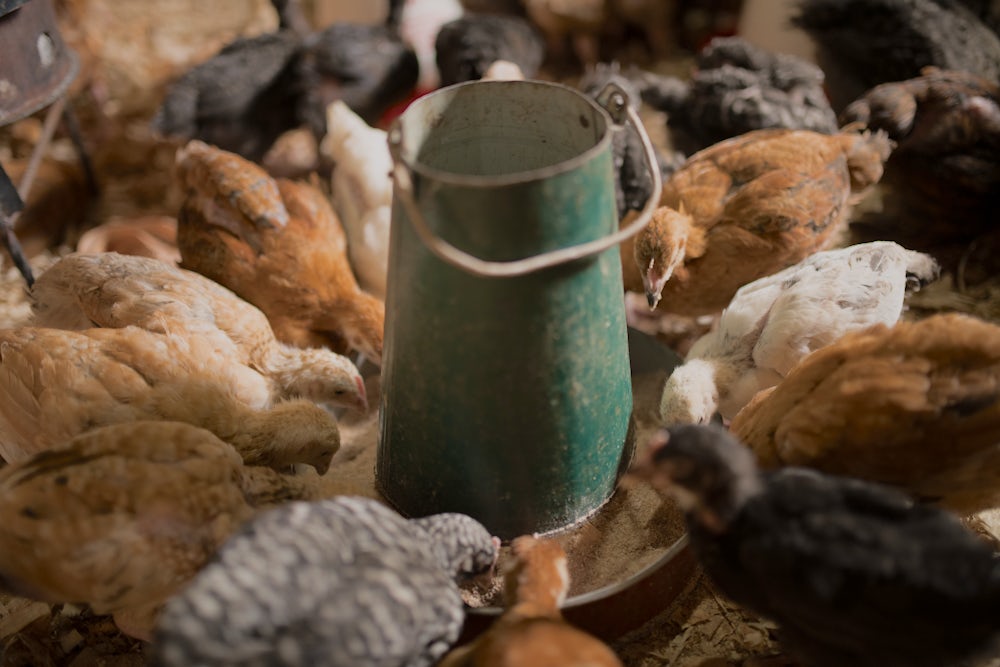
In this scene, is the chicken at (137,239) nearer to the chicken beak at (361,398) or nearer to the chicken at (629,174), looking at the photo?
the chicken beak at (361,398)

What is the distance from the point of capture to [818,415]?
1.80 metres

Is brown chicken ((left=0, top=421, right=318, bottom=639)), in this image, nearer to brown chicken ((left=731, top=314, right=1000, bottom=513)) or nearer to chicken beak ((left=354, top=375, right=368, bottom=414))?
chicken beak ((left=354, top=375, right=368, bottom=414))

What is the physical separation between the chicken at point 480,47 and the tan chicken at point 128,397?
6.99 ft

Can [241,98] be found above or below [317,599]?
below

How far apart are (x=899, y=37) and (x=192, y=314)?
3083 millimetres

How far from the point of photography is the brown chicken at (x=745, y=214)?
267 cm

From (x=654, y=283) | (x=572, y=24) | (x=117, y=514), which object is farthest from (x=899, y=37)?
(x=117, y=514)

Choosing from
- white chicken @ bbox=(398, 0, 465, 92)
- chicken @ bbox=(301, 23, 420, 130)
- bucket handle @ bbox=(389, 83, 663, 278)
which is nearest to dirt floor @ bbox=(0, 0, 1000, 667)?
Answer: bucket handle @ bbox=(389, 83, 663, 278)

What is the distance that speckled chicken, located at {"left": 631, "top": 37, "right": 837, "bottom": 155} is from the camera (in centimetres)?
328

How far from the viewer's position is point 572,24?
15.5 ft

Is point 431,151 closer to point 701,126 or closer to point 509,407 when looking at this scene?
point 509,407

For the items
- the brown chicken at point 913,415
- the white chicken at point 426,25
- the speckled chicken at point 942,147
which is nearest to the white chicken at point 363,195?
the white chicken at point 426,25

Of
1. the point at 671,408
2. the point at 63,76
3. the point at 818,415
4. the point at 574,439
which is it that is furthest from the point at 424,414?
the point at 63,76

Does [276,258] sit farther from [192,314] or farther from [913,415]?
[913,415]
